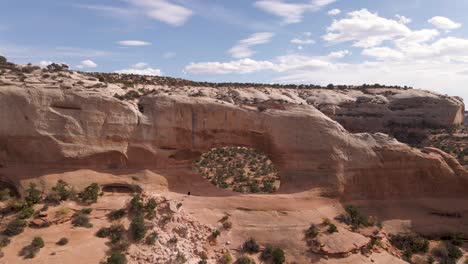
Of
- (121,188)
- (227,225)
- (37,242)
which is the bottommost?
(227,225)

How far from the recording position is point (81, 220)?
43.4ft

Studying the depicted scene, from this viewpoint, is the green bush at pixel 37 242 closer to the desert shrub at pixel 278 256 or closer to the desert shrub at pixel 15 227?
the desert shrub at pixel 15 227

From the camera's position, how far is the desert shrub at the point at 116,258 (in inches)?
464

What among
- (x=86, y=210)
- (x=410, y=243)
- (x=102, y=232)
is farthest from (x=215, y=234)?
(x=410, y=243)

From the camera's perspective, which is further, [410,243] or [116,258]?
[410,243]

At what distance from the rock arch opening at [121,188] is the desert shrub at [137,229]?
6.21 feet

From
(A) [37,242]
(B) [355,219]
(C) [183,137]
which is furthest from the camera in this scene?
(C) [183,137]

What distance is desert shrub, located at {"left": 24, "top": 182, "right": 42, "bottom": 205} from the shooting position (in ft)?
44.2

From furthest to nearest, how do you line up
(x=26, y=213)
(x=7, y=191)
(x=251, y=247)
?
(x=251, y=247)
(x=7, y=191)
(x=26, y=213)

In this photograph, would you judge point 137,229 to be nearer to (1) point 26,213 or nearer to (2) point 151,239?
(2) point 151,239

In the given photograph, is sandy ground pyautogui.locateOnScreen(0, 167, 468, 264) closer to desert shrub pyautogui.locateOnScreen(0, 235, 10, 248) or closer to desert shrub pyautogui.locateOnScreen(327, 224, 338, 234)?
desert shrub pyautogui.locateOnScreen(0, 235, 10, 248)

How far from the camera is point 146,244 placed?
13.4 m

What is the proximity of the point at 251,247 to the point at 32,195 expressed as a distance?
912 cm

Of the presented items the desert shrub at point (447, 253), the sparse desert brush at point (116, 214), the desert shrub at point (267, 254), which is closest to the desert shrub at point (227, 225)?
the desert shrub at point (267, 254)
